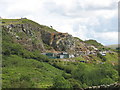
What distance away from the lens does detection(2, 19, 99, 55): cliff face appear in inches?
6388

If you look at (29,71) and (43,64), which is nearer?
(29,71)

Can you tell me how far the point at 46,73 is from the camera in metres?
124

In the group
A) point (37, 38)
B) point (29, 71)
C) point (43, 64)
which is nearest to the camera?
point (29, 71)

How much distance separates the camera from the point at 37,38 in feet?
587

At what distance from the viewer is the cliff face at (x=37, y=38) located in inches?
6388

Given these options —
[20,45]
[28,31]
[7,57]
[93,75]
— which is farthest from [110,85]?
[28,31]

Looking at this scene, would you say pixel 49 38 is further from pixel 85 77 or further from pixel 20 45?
pixel 85 77

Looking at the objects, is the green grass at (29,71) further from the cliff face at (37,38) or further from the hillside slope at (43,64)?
the cliff face at (37,38)

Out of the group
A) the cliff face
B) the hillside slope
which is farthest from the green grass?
the cliff face

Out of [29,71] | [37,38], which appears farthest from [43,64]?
[37,38]

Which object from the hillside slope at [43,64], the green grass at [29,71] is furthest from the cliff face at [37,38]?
the green grass at [29,71]

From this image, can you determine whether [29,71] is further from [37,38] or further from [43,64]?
[37,38]

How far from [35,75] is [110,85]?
4020 cm

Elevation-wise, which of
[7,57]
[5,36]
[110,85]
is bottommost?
[110,85]
